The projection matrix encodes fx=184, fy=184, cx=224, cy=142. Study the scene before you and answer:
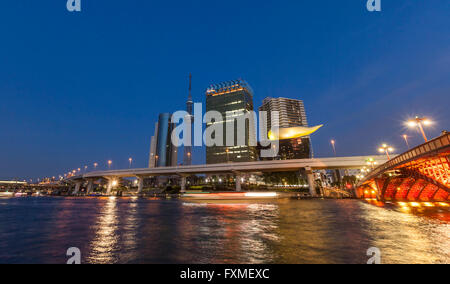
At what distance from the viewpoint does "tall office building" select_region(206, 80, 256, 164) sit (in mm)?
154750

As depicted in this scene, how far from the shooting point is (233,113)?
164 metres

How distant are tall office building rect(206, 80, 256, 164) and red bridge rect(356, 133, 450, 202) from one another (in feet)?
342

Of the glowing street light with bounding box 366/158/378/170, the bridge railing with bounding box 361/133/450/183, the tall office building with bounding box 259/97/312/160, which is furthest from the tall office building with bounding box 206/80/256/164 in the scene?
the bridge railing with bounding box 361/133/450/183

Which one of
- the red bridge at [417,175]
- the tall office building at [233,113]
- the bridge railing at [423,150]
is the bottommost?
the red bridge at [417,175]

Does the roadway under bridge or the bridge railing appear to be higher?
the bridge railing

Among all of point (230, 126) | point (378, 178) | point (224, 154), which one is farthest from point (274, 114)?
point (378, 178)

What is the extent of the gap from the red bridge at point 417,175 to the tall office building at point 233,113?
10420 cm

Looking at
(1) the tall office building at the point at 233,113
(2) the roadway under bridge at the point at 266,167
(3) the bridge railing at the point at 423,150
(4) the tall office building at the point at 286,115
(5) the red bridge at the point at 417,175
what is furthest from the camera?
(4) the tall office building at the point at 286,115

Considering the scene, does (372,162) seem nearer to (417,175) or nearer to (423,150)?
(417,175)

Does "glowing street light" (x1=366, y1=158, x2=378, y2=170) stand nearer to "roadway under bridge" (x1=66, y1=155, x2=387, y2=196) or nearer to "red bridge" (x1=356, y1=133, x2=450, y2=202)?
"roadway under bridge" (x1=66, y1=155, x2=387, y2=196)

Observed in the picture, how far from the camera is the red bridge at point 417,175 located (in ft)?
64.2

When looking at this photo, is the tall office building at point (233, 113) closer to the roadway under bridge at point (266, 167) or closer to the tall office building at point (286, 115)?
the tall office building at point (286, 115)

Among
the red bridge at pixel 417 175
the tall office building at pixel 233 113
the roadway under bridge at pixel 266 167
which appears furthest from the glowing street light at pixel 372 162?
the tall office building at pixel 233 113

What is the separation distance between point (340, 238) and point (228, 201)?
30760 millimetres
